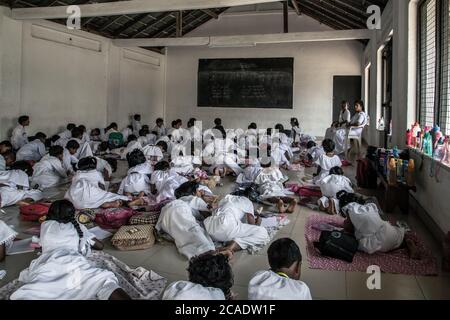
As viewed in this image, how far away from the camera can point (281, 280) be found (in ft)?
6.16

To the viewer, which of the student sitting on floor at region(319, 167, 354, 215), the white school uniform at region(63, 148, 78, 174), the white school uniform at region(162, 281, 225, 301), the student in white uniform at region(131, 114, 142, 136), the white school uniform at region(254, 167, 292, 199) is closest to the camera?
the white school uniform at region(162, 281, 225, 301)

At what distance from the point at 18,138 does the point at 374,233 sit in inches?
285

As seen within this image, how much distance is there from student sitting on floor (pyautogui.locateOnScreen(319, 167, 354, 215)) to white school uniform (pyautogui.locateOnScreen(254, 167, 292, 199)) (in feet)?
1.87

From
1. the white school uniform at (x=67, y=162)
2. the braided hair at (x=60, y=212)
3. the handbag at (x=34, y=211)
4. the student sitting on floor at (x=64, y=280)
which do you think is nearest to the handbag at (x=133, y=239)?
the braided hair at (x=60, y=212)

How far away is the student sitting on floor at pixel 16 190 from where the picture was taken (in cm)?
446

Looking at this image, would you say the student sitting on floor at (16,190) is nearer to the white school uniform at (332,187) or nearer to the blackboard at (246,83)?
the white school uniform at (332,187)

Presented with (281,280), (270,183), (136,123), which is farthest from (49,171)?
(136,123)

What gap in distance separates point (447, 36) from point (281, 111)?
29.9 ft

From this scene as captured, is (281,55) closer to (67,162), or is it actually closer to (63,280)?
(67,162)

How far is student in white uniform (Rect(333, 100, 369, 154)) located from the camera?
7844 millimetres

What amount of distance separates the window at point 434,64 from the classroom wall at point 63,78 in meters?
7.76

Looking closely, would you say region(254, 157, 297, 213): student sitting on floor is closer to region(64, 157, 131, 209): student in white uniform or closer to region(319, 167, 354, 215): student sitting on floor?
region(319, 167, 354, 215): student sitting on floor

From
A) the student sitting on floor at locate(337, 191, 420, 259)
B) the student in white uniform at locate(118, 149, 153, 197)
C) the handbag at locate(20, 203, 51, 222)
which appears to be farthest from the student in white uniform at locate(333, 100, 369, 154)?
the handbag at locate(20, 203, 51, 222)
